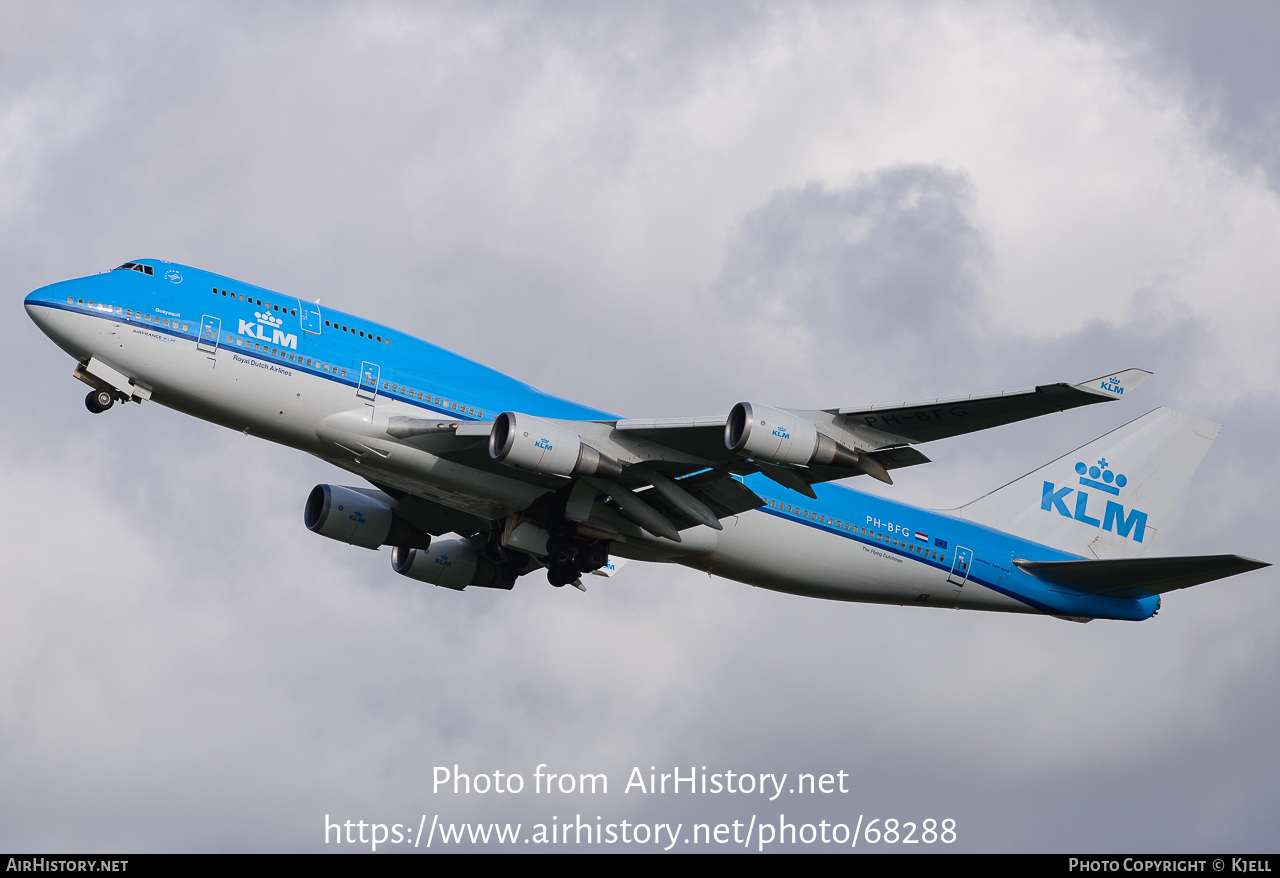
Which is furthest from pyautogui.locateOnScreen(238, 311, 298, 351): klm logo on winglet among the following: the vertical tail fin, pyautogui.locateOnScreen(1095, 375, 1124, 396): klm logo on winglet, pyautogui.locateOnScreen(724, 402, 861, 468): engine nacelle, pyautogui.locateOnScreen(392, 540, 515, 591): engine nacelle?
the vertical tail fin

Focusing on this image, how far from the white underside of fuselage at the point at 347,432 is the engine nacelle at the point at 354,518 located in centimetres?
414

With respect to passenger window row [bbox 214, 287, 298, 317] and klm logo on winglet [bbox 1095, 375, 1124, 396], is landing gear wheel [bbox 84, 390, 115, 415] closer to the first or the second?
passenger window row [bbox 214, 287, 298, 317]

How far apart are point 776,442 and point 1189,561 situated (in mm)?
13092

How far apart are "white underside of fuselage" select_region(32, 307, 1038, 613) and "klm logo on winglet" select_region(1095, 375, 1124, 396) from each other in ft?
Result: 35.6

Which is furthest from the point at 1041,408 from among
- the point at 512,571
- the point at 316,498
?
the point at 316,498

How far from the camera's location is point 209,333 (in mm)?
30000

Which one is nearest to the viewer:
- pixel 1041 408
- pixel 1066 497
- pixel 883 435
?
pixel 1041 408

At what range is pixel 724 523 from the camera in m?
35.4

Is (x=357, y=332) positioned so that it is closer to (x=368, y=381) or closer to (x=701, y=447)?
(x=368, y=381)

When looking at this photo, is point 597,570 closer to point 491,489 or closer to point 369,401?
point 491,489

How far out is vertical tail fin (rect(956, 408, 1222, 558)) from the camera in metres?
41.2

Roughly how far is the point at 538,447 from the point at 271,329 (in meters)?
6.62

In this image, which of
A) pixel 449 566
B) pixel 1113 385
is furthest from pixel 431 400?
pixel 1113 385
